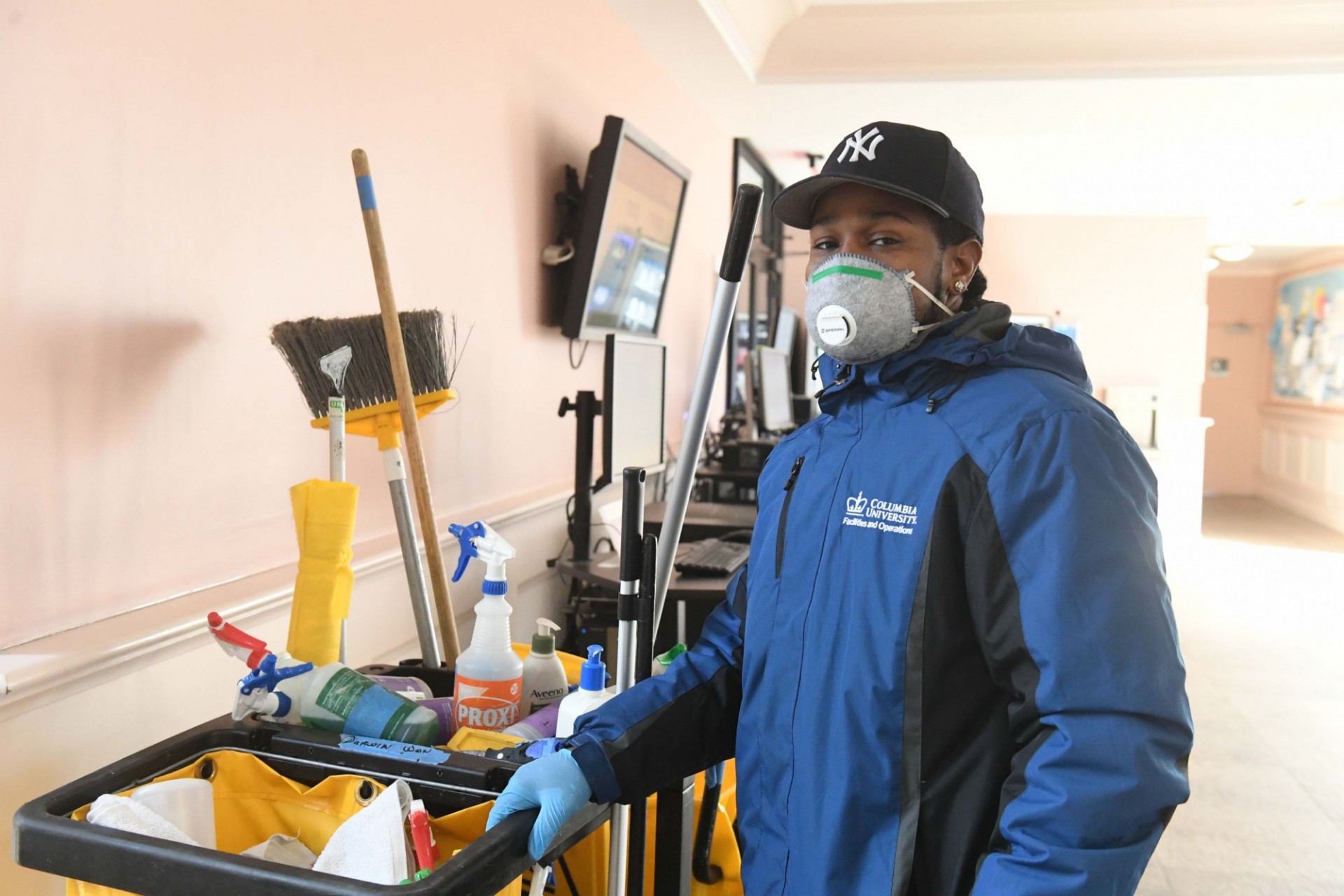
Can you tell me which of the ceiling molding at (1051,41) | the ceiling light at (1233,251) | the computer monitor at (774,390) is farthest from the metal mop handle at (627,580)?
the ceiling light at (1233,251)

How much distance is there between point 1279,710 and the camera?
3777 millimetres

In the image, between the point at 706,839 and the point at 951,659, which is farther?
the point at 706,839

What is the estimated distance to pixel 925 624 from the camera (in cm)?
90

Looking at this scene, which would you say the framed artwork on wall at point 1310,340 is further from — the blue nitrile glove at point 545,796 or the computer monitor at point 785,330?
the blue nitrile glove at point 545,796

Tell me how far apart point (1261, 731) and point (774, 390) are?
7.67ft

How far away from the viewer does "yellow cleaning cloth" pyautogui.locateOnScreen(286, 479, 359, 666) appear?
116 cm

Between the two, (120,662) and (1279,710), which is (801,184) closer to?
(120,662)

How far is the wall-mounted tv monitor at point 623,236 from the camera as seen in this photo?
2.62 meters

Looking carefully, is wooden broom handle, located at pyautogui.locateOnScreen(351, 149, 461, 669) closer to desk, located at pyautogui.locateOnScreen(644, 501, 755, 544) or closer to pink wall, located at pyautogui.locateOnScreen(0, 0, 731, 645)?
pink wall, located at pyautogui.locateOnScreen(0, 0, 731, 645)

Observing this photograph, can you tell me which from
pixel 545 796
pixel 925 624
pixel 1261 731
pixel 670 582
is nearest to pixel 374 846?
pixel 545 796

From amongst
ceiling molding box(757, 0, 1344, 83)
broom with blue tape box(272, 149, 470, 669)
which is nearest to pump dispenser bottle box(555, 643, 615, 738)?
broom with blue tape box(272, 149, 470, 669)

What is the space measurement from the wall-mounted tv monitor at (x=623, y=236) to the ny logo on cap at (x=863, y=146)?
5.24ft

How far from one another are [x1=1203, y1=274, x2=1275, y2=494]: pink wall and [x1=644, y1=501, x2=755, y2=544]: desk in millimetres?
9121

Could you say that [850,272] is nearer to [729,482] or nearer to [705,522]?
[705,522]
